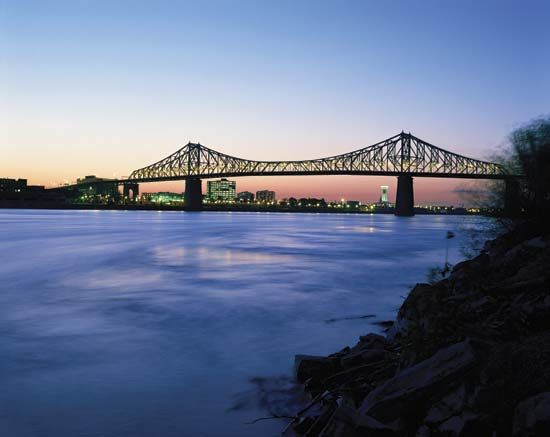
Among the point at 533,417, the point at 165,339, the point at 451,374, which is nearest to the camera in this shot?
the point at 533,417

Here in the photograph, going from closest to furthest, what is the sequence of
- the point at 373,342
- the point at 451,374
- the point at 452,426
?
1. the point at 452,426
2. the point at 451,374
3. the point at 373,342

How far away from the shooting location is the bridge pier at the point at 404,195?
358ft

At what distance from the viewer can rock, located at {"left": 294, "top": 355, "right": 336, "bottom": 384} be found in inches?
238

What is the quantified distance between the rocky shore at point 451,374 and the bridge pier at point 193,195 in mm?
126161

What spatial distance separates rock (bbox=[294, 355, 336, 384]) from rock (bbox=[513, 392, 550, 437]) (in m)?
3.05

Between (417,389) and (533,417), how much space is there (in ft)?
3.12

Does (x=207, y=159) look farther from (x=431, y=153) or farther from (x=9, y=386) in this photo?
(x=9, y=386)

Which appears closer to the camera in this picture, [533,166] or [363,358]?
[363,358]

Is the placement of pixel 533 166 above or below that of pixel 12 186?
below

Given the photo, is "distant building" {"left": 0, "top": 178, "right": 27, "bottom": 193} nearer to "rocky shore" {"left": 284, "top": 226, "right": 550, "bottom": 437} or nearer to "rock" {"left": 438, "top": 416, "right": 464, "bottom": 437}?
"rocky shore" {"left": 284, "top": 226, "right": 550, "bottom": 437}

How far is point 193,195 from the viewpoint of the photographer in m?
134

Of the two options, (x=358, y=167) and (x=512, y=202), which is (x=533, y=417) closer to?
(x=512, y=202)

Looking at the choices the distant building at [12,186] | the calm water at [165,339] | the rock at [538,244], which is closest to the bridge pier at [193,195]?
the distant building at [12,186]

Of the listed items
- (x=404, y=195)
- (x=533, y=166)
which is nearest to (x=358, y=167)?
(x=404, y=195)
